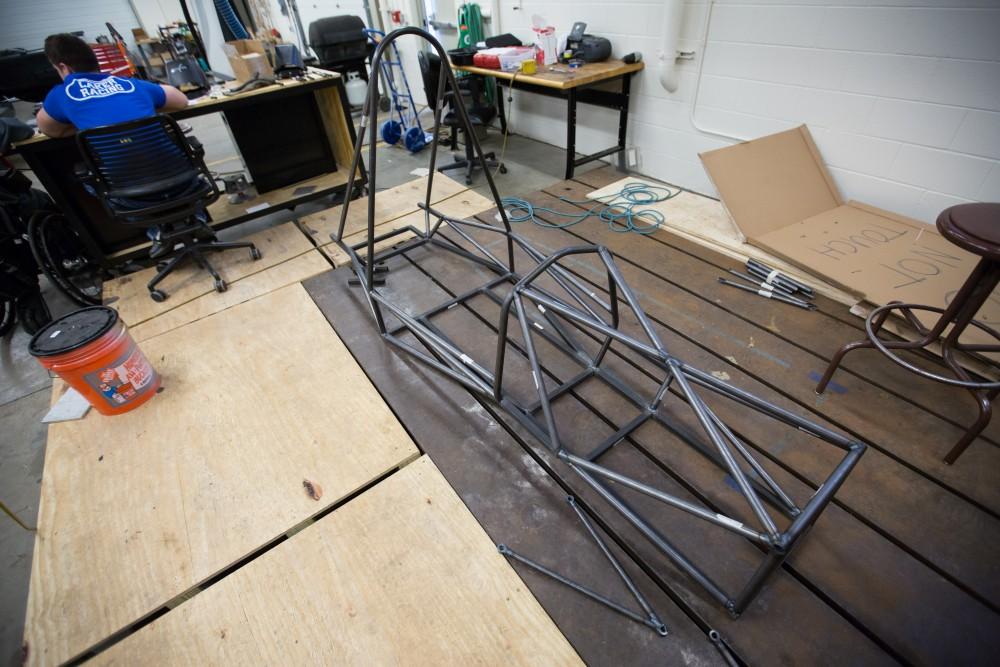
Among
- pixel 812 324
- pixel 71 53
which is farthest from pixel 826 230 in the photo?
pixel 71 53

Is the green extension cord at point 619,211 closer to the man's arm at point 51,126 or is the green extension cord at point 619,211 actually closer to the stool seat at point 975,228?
the stool seat at point 975,228

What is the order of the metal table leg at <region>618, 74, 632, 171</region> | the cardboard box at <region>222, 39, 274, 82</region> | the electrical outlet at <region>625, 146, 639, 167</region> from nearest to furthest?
the cardboard box at <region>222, 39, 274, 82</region>, the metal table leg at <region>618, 74, 632, 171</region>, the electrical outlet at <region>625, 146, 639, 167</region>

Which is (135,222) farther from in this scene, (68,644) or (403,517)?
(403,517)

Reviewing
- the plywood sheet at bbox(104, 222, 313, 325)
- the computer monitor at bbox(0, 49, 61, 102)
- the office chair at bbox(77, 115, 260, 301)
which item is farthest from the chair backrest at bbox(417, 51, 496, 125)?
the computer monitor at bbox(0, 49, 61, 102)

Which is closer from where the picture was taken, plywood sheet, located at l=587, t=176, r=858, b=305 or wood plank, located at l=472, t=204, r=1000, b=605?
wood plank, located at l=472, t=204, r=1000, b=605

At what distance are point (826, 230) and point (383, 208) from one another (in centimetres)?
260

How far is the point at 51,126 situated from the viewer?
195 centimetres

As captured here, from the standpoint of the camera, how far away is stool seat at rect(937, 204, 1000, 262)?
3.42 ft

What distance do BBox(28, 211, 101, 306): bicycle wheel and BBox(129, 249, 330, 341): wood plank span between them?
1.65 feet

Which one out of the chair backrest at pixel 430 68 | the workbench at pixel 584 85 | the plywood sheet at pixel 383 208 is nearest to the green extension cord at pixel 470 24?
the chair backrest at pixel 430 68

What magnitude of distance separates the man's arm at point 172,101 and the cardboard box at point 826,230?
2778 mm

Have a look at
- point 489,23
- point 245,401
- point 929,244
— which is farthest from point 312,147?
point 929,244

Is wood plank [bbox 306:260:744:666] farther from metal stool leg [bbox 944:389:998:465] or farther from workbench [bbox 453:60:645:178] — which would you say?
workbench [bbox 453:60:645:178]

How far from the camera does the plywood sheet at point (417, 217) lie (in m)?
2.54
